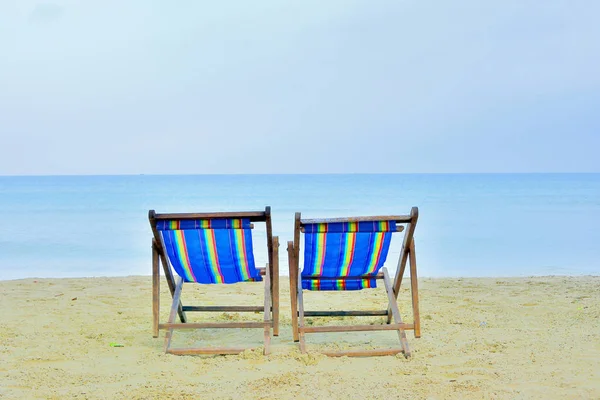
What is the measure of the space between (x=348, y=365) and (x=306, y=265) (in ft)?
2.47

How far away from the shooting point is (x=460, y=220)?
2106 cm

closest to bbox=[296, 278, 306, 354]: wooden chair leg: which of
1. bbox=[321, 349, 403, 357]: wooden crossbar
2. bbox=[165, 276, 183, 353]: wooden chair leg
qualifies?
bbox=[321, 349, 403, 357]: wooden crossbar

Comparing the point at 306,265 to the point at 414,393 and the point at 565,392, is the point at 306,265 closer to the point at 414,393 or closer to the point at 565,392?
the point at 414,393

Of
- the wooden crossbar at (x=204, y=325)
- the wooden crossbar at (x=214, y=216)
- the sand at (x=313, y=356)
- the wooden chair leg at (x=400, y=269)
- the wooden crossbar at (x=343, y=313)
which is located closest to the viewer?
the sand at (x=313, y=356)

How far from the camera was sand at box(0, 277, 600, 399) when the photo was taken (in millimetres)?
3268

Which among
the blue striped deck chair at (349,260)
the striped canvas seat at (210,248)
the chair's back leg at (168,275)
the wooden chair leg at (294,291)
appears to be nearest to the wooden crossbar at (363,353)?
the blue striped deck chair at (349,260)

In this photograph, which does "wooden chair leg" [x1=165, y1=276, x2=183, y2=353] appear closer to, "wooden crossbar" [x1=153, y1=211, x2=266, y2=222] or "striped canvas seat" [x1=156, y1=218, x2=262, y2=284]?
"striped canvas seat" [x1=156, y1=218, x2=262, y2=284]

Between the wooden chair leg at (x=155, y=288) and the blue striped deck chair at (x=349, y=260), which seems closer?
the blue striped deck chair at (x=349, y=260)

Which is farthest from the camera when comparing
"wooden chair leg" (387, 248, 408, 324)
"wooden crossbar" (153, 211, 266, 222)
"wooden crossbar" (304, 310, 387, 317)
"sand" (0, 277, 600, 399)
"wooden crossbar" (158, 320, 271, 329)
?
"wooden crossbar" (304, 310, 387, 317)

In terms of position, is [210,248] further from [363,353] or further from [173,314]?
[363,353]

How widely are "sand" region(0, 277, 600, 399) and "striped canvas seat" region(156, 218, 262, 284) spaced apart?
0.48m

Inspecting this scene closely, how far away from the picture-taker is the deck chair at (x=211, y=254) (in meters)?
3.93

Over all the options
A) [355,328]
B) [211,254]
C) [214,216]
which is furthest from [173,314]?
[355,328]

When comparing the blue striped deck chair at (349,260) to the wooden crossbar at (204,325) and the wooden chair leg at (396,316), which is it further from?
the wooden crossbar at (204,325)
